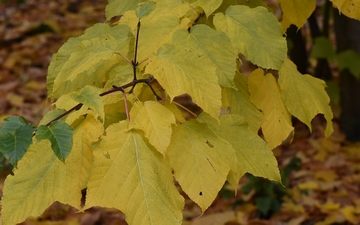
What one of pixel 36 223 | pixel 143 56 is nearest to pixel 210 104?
pixel 143 56

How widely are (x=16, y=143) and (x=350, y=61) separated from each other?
3.06 m

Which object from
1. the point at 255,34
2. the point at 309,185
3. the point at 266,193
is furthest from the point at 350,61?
the point at 255,34

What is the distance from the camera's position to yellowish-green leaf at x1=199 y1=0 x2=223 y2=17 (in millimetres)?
1127

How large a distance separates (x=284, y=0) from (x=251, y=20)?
18cm

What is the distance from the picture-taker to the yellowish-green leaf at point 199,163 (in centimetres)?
95

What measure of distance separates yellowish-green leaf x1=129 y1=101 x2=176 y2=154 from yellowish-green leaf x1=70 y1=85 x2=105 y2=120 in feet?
0.20

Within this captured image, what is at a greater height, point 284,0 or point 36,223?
point 284,0

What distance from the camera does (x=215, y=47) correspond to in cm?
107

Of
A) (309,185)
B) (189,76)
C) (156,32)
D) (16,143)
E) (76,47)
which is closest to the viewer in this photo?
(16,143)

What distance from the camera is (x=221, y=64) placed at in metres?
1.06

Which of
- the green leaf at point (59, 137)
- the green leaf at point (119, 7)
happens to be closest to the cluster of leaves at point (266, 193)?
the green leaf at point (119, 7)

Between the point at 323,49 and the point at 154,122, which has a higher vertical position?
the point at 154,122

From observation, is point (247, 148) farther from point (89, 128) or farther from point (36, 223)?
point (36, 223)

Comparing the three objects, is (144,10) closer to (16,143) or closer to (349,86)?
(16,143)
